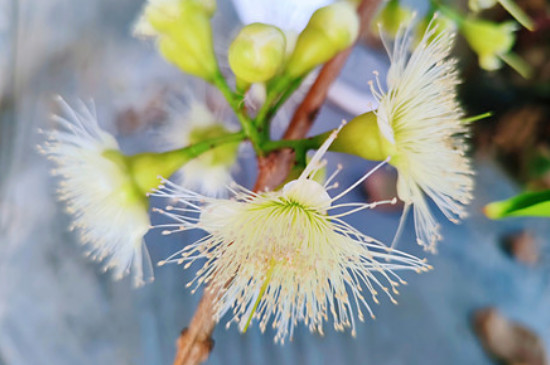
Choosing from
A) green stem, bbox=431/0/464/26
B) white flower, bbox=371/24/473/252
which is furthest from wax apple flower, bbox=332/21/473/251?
green stem, bbox=431/0/464/26

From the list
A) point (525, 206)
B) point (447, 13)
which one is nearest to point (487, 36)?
point (447, 13)

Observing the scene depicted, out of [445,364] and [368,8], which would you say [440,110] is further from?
[445,364]

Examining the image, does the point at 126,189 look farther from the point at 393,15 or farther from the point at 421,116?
the point at 393,15

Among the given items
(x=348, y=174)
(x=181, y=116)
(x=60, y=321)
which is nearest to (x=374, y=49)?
(x=348, y=174)

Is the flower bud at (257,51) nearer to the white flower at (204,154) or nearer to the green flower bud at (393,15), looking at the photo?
the white flower at (204,154)

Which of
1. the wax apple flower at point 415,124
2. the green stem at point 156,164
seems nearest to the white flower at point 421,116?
the wax apple flower at point 415,124

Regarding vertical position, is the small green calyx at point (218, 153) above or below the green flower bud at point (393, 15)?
below
